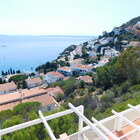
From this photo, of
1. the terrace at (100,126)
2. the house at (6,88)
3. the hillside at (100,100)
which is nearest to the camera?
the terrace at (100,126)

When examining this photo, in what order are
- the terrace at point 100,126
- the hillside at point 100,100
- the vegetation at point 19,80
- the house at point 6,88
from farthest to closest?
the vegetation at point 19,80
the house at point 6,88
the hillside at point 100,100
the terrace at point 100,126

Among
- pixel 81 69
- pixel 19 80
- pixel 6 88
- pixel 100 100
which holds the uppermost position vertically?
pixel 100 100

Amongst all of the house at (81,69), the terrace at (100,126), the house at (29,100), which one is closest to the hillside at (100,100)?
the house at (29,100)

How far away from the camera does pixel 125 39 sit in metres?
46.2

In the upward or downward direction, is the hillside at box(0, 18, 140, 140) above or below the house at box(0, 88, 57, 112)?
above

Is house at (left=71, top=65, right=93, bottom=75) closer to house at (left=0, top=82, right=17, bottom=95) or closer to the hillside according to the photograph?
the hillside

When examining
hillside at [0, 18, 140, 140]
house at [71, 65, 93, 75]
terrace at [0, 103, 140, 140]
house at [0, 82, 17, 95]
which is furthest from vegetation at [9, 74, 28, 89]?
terrace at [0, 103, 140, 140]

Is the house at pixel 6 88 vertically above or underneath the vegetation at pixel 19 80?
above

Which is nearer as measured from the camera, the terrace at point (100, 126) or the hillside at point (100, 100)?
the terrace at point (100, 126)

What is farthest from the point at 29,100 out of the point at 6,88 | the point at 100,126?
the point at 100,126

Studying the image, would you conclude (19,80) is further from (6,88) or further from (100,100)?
(100,100)

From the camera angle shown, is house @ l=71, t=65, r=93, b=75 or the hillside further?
house @ l=71, t=65, r=93, b=75

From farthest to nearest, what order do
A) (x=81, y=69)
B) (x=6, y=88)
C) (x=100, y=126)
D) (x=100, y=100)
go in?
(x=81, y=69)
(x=6, y=88)
(x=100, y=100)
(x=100, y=126)

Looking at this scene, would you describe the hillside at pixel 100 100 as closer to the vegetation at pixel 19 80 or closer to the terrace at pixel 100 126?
the terrace at pixel 100 126
